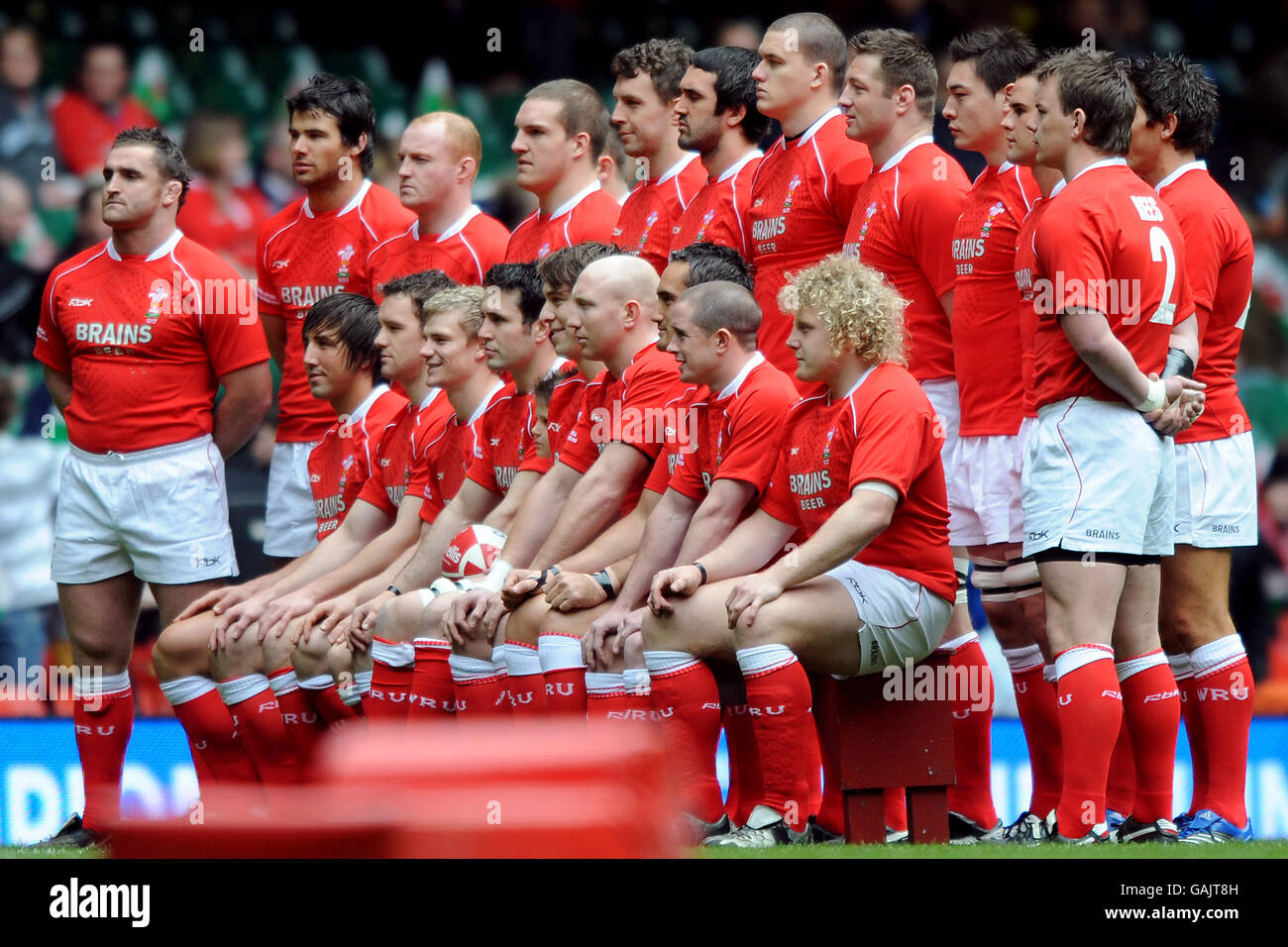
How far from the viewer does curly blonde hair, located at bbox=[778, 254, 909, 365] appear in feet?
14.7

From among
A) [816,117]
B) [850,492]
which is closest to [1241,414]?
[850,492]

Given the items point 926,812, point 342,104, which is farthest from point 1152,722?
point 342,104

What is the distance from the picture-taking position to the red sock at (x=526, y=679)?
504cm

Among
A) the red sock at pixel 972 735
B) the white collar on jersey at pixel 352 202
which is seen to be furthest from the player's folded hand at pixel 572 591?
the white collar on jersey at pixel 352 202

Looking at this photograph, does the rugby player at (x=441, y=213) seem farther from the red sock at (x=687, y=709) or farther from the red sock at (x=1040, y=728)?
the red sock at (x=1040, y=728)

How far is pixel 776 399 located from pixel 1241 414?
1289 mm

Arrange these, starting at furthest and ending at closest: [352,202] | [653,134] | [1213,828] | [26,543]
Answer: [26,543] < [352,202] < [653,134] < [1213,828]

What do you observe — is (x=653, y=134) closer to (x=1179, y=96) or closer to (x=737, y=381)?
(x=737, y=381)

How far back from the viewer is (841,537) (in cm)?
429

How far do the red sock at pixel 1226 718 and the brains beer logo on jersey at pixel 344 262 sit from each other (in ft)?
10.8

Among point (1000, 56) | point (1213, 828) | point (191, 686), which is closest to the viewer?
point (1213, 828)

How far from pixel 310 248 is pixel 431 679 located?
1979 millimetres
